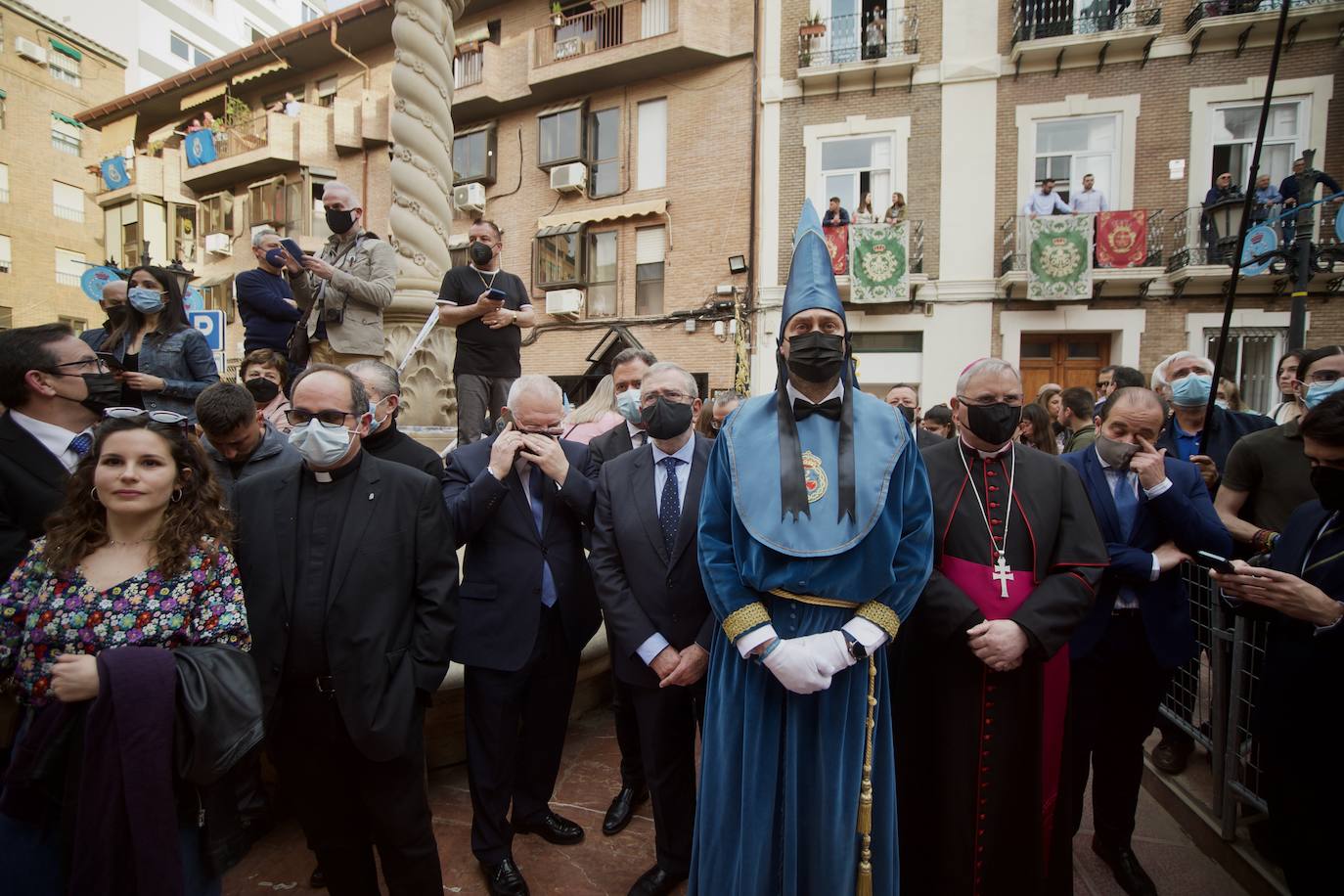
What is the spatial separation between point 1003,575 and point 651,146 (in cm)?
1609

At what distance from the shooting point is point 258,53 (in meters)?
21.4

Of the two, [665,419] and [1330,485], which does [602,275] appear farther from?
[1330,485]

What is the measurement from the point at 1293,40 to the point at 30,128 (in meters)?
40.5

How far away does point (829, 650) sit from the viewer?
6.37 feet

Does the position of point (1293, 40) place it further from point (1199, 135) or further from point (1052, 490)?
point (1052, 490)

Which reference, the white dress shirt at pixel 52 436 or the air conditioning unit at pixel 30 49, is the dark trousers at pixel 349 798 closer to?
the white dress shirt at pixel 52 436

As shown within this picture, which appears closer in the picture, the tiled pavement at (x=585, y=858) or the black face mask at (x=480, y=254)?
the tiled pavement at (x=585, y=858)

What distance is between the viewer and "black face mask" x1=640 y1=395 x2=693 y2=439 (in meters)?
2.68

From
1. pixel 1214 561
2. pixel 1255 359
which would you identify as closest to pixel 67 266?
pixel 1214 561

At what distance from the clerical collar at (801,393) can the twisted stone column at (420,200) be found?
3554 millimetres

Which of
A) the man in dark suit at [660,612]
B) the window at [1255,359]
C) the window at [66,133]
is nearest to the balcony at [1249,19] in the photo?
the window at [1255,359]

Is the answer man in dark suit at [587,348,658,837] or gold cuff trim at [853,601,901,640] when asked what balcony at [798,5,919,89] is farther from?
gold cuff trim at [853,601,901,640]

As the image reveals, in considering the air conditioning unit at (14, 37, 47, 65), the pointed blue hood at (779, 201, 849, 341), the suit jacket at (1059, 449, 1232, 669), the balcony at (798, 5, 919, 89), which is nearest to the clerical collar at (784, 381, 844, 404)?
the pointed blue hood at (779, 201, 849, 341)

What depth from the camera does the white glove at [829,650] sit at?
1.92m
